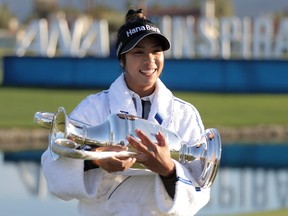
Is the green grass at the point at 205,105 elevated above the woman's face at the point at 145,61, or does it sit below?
below

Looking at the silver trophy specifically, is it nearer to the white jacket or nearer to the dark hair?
the white jacket

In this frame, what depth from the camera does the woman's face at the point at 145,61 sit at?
12.5ft

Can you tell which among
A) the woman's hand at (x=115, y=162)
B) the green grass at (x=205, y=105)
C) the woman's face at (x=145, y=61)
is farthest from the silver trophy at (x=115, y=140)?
the green grass at (x=205, y=105)

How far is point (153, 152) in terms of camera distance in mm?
3562

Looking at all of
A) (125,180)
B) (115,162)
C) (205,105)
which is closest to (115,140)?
(115,162)

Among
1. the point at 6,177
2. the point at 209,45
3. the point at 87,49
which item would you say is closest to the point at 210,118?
the point at 6,177

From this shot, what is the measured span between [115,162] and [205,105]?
19.2 meters

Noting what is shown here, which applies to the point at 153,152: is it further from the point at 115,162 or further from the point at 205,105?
the point at 205,105

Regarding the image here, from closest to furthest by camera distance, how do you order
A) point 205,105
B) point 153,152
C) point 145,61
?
point 153,152
point 145,61
point 205,105

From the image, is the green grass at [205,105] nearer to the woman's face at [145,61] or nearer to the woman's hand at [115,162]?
the woman's face at [145,61]

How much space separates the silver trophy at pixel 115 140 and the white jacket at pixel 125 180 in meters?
0.06

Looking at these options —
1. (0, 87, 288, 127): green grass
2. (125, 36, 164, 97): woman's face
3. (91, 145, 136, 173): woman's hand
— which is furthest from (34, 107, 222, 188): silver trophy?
(0, 87, 288, 127): green grass

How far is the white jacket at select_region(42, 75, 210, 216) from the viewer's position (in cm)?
375

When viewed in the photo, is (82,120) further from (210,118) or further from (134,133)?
(210,118)
